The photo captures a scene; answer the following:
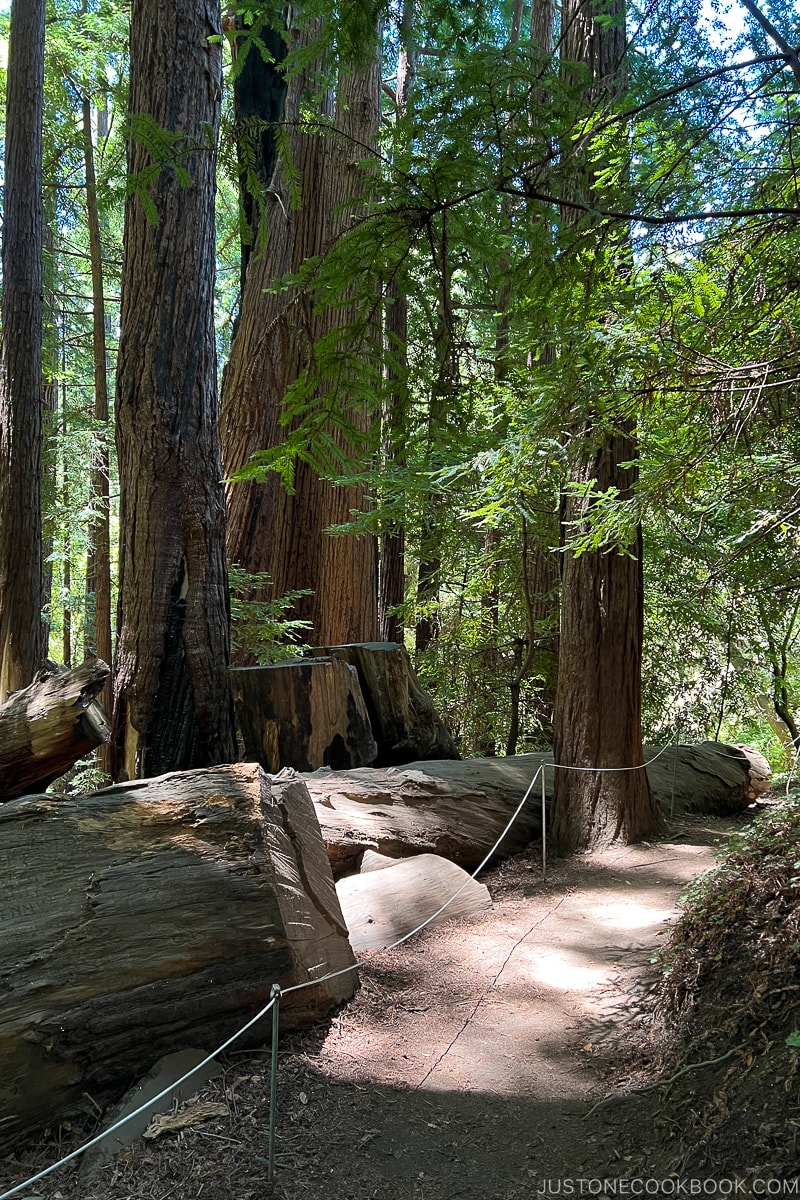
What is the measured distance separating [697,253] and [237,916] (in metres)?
4.16

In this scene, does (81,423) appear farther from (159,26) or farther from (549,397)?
(549,397)

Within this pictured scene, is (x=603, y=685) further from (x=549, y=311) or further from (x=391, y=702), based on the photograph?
(x=549, y=311)

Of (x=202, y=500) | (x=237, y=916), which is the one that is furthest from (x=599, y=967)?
(x=202, y=500)

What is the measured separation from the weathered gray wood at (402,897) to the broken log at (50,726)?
6.17ft

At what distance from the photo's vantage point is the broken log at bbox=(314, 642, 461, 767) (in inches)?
291

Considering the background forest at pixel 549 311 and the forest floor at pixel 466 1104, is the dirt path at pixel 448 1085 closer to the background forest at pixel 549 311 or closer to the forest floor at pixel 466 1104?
the forest floor at pixel 466 1104

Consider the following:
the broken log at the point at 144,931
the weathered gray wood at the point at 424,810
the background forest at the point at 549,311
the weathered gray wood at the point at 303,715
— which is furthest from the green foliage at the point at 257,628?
the broken log at the point at 144,931

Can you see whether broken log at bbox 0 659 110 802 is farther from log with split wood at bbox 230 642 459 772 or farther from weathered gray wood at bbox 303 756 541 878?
weathered gray wood at bbox 303 756 541 878

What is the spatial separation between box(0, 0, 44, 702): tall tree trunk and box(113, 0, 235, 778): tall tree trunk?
4905mm

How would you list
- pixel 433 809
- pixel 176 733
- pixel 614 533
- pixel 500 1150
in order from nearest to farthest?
pixel 500 1150
pixel 614 533
pixel 176 733
pixel 433 809

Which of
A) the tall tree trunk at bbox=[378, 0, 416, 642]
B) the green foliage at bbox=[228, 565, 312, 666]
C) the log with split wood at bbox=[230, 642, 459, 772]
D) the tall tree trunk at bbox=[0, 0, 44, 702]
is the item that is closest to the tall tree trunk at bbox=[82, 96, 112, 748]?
the tall tree trunk at bbox=[0, 0, 44, 702]

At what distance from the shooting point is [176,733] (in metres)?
5.46

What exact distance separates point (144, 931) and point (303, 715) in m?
3.25

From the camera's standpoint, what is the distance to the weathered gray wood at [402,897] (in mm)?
4992
